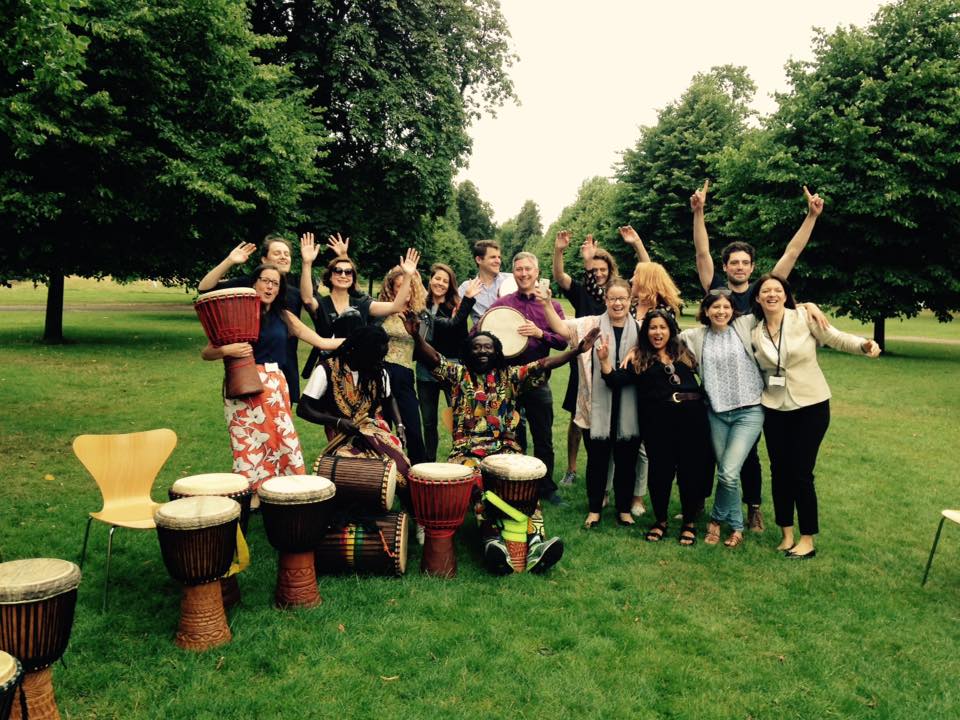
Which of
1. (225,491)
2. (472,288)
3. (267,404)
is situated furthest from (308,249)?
(225,491)

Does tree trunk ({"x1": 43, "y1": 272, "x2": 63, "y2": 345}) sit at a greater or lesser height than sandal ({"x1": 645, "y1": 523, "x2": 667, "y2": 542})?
greater

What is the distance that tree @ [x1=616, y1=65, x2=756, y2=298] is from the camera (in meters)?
28.5

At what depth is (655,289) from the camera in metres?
5.86

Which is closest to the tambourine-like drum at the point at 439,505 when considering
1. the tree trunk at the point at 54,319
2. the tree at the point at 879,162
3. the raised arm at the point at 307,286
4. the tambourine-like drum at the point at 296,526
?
the tambourine-like drum at the point at 296,526

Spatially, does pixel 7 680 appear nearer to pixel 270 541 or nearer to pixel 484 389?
pixel 270 541

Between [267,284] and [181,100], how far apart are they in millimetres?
11360

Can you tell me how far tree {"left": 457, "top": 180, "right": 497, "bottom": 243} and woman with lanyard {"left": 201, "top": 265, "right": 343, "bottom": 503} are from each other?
6314 cm

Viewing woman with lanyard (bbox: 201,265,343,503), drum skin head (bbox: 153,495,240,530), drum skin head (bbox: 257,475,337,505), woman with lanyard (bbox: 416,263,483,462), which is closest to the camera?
drum skin head (bbox: 153,495,240,530)

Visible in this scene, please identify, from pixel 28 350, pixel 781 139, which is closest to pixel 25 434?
pixel 28 350

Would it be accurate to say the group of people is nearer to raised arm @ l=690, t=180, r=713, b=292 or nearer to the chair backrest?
raised arm @ l=690, t=180, r=713, b=292

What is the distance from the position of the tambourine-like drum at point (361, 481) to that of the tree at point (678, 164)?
25523 mm

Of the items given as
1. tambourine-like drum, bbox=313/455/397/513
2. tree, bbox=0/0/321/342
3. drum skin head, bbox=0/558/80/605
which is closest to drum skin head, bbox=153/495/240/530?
drum skin head, bbox=0/558/80/605

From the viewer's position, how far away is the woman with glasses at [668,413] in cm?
547

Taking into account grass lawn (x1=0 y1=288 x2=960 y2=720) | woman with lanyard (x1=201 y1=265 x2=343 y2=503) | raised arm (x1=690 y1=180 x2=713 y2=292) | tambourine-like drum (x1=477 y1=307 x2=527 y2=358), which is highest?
raised arm (x1=690 y1=180 x2=713 y2=292)
